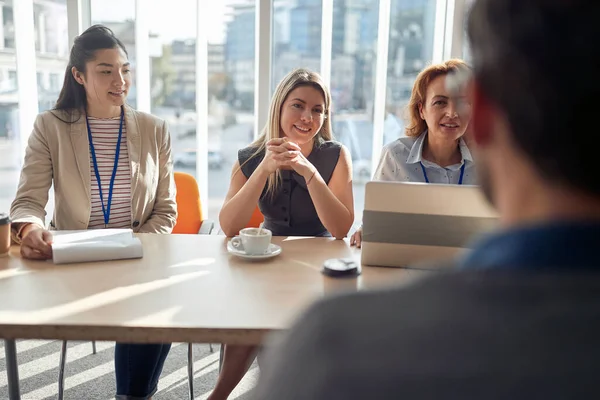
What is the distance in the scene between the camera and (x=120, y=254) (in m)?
1.51

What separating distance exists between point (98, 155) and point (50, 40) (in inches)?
58.9

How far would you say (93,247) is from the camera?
58.5 inches

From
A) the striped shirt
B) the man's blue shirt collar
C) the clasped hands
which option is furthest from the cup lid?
the man's blue shirt collar

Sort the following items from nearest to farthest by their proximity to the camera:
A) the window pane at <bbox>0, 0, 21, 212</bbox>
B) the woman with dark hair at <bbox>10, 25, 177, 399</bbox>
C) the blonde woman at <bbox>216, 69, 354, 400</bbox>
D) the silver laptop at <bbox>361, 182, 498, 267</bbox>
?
the silver laptop at <bbox>361, 182, 498, 267</bbox> < the woman with dark hair at <bbox>10, 25, 177, 399</bbox> < the blonde woman at <bbox>216, 69, 354, 400</bbox> < the window pane at <bbox>0, 0, 21, 212</bbox>

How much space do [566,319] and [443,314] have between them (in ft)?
0.28

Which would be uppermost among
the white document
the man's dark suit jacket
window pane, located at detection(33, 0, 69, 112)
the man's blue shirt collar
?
window pane, located at detection(33, 0, 69, 112)

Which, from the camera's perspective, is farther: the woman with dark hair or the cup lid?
the woman with dark hair

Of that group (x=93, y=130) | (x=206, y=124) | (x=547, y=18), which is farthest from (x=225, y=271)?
(x=206, y=124)

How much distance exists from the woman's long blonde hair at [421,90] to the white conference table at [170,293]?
74 cm

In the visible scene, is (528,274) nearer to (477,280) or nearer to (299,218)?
(477,280)

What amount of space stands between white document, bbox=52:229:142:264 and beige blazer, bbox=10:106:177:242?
30 cm

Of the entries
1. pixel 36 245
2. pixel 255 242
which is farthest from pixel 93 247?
pixel 255 242

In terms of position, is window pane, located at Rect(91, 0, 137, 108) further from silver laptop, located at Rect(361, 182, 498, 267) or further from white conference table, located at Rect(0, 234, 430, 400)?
silver laptop, located at Rect(361, 182, 498, 267)

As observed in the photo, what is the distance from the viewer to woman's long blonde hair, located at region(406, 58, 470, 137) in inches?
82.2
